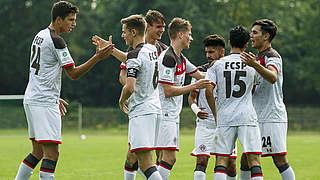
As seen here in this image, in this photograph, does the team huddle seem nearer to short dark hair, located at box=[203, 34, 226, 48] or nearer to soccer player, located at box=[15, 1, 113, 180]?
soccer player, located at box=[15, 1, 113, 180]

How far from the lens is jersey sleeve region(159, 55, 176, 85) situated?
26.6 feet

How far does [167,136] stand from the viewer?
838 centimetres

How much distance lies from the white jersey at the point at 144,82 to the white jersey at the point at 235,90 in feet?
2.84

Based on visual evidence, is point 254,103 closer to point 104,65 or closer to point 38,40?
point 38,40

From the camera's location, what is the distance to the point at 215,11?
52250mm

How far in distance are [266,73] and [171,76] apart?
4.60 ft

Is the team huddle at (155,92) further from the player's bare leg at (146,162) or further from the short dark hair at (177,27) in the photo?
the short dark hair at (177,27)

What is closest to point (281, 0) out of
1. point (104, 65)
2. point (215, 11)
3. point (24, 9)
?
point (215, 11)

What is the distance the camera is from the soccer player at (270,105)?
809 cm

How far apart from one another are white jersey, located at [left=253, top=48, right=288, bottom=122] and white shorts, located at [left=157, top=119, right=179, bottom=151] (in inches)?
50.9

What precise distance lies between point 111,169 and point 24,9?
132ft

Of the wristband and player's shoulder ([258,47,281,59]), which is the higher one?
player's shoulder ([258,47,281,59])

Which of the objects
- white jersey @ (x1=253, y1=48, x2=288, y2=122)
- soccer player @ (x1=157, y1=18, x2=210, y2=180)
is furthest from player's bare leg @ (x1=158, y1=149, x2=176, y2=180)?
white jersey @ (x1=253, y1=48, x2=288, y2=122)

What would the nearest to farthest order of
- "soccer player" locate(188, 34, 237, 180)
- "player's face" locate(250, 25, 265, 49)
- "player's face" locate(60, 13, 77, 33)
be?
"player's face" locate(60, 13, 77, 33) → "player's face" locate(250, 25, 265, 49) → "soccer player" locate(188, 34, 237, 180)
